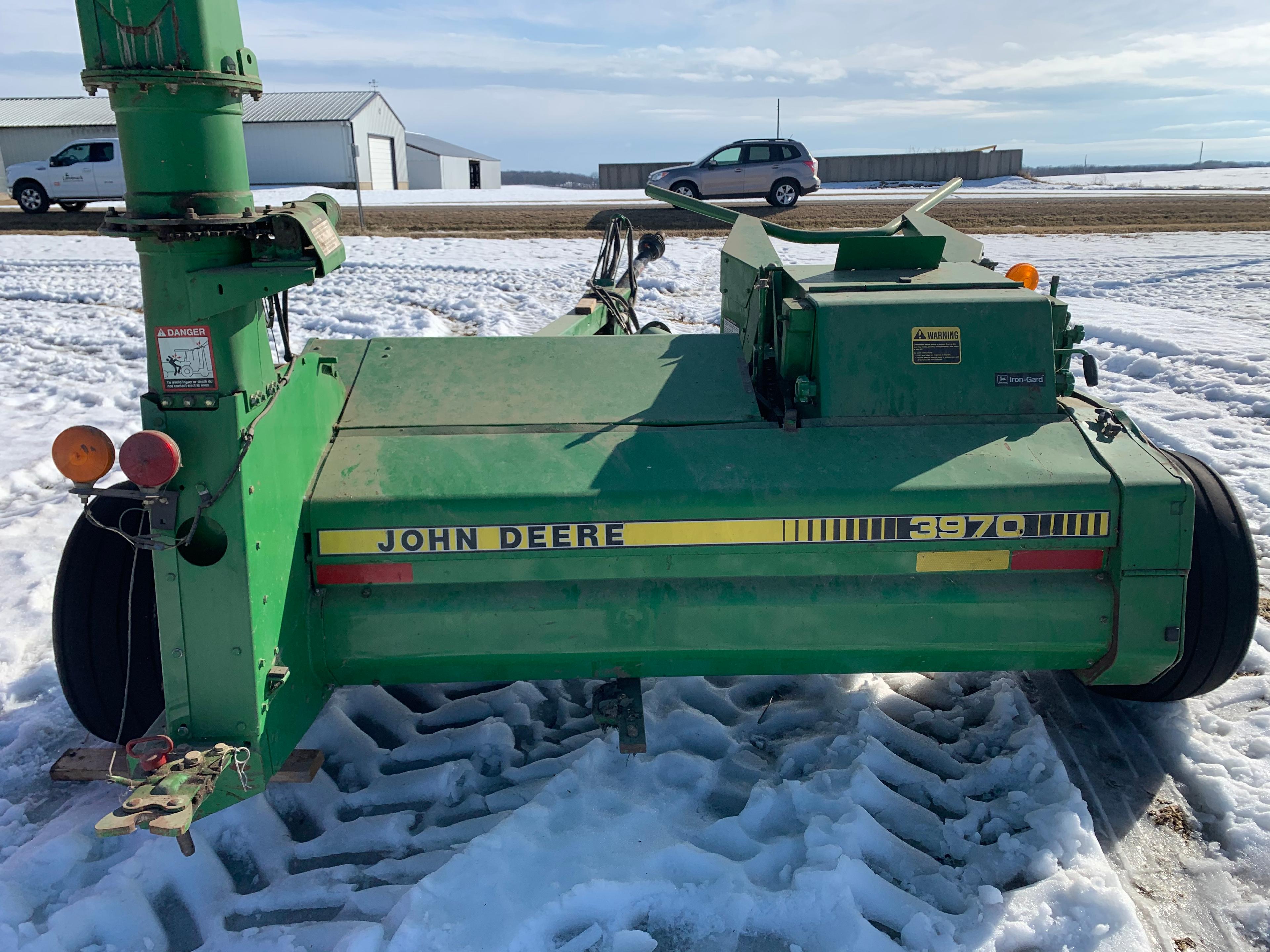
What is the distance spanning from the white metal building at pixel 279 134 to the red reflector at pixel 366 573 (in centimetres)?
2919

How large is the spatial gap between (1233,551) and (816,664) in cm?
131

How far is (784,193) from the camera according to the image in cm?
1875

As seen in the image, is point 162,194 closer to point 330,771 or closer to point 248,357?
point 248,357

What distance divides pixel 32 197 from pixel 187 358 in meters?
20.7

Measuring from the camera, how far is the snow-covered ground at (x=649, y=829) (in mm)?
Answer: 2465

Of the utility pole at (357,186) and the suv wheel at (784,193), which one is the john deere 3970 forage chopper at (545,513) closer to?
the utility pole at (357,186)

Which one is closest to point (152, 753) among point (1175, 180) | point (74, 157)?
point (74, 157)

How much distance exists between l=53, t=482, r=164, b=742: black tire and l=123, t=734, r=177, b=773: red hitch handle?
0.44 metres

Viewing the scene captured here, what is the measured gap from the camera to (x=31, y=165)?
19078 mm

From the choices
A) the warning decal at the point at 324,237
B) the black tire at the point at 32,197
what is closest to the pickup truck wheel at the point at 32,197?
the black tire at the point at 32,197

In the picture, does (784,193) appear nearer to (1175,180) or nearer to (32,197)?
(32,197)

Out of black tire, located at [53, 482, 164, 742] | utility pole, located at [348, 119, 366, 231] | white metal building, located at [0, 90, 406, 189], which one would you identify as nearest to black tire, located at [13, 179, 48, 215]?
utility pole, located at [348, 119, 366, 231]

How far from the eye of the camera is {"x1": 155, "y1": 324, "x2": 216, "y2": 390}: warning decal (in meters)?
2.49

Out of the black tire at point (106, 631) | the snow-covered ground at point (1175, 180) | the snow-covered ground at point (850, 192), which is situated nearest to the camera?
the black tire at point (106, 631)
